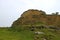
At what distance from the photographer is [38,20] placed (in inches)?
1314

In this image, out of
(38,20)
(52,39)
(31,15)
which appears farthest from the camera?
(31,15)

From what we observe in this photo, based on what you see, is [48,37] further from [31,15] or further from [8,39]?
[31,15]

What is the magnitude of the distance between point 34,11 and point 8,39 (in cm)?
2023

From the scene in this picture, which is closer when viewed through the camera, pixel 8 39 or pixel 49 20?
pixel 8 39

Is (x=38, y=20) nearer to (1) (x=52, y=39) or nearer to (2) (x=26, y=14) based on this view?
(2) (x=26, y=14)

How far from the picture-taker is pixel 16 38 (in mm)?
17141

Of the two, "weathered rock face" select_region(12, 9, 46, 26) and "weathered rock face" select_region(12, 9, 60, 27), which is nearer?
"weathered rock face" select_region(12, 9, 46, 26)

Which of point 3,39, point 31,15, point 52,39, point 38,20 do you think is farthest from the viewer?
point 31,15

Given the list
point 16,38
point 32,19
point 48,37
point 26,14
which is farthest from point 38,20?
point 16,38

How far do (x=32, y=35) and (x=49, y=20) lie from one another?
672 inches

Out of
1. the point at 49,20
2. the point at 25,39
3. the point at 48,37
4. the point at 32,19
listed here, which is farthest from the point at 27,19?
the point at 25,39

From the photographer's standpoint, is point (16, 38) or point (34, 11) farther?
point (34, 11)

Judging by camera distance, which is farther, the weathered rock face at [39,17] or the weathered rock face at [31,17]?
the weathered rock face at [39,17]

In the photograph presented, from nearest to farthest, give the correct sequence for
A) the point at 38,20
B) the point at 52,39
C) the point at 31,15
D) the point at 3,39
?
the point at 3,39 → the point at 52,39 → the point at 38,20 → the point at 31,15
